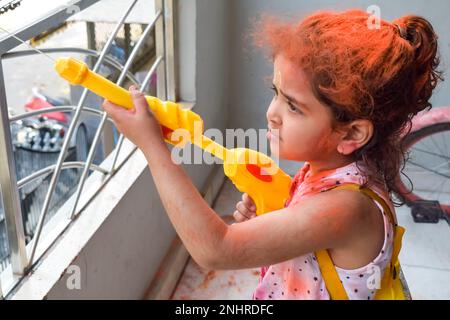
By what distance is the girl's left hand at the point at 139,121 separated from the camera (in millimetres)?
618

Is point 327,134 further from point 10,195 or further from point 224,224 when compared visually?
point 10,195

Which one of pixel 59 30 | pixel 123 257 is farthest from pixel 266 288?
pixel 59 30

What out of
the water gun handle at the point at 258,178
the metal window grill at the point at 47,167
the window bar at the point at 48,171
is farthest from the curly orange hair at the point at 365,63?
the window bar at the point at 48,171

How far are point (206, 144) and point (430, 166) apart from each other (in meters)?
1.38

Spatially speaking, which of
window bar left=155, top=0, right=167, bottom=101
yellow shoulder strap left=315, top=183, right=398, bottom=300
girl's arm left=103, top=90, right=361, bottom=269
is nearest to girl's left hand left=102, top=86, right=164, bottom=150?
girl's arm left=103, top=90, right=361, bottom=269

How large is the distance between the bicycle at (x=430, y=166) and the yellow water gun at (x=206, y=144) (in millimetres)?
1046

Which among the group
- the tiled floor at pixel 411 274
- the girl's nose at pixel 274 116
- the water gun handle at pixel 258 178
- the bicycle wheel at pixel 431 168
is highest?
the girl's nose at pixel 274 116

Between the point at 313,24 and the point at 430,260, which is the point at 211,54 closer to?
the point at 430,260

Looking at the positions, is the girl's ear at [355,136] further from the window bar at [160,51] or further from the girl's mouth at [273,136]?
the window bar at [160,51]

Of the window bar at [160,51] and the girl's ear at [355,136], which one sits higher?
the girl's ear at [355,136]

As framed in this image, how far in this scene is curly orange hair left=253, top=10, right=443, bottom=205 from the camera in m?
0.61

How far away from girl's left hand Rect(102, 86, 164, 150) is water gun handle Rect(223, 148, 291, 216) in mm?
126

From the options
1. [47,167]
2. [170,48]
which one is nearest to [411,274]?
[170,48]

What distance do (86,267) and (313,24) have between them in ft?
2.14
